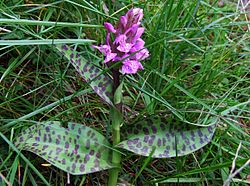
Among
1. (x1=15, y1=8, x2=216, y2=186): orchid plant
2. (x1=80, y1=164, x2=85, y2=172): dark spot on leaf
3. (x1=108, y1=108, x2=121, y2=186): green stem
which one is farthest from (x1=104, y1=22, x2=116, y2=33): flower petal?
(x1=80, y1=164, x2=85, y2=172): dark spot on leaf

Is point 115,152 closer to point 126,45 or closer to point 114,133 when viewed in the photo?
point 114,133

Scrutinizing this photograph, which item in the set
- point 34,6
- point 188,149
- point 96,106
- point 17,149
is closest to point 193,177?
point 188,149

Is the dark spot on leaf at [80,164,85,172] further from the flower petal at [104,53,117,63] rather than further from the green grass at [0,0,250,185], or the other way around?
the flower petal at [104,53,117,63]

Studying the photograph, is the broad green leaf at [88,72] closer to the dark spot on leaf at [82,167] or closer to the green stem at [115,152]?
the green stem at [115,152]

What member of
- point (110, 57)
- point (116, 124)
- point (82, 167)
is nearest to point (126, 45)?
point (110, 57)

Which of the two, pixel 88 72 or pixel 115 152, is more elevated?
pixel 88 72

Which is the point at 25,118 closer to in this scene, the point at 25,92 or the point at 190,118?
the point at 25,92
